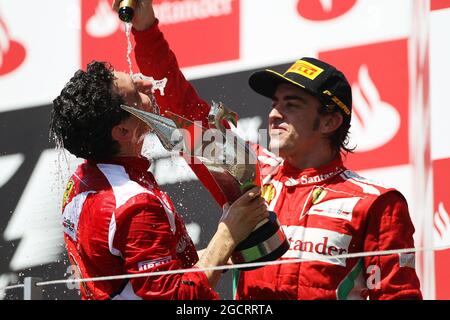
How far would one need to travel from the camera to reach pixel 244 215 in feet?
7.46

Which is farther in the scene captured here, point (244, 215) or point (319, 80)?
point (319, 80)

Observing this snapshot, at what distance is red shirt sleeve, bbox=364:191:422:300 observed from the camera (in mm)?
2367

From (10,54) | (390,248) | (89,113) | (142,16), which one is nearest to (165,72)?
(142,16)

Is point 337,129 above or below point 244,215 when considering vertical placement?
above

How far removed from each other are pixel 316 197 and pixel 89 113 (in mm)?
581

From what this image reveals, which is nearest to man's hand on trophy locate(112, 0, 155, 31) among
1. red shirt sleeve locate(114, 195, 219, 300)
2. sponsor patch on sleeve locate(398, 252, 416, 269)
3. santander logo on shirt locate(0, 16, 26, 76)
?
red shirt sleeve locate(114, 195, 219, 300)

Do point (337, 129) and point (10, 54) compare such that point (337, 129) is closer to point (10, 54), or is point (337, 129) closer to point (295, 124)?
point (295, 124)

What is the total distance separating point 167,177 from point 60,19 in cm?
75

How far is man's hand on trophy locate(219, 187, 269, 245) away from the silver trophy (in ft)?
0.06

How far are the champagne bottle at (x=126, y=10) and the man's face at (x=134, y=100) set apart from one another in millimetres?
186

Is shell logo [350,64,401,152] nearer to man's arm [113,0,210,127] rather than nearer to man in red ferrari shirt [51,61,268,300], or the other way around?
man's arm [113,0,210,127]

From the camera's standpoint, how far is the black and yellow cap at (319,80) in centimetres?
262
